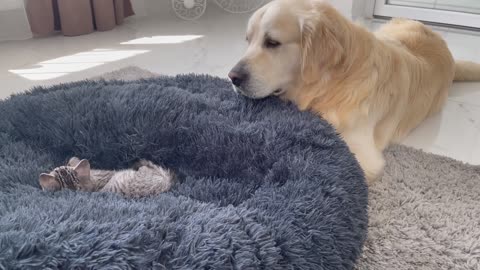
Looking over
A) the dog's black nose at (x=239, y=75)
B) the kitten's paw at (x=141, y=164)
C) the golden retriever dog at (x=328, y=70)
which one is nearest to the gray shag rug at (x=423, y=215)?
the golden retriever dog at (x=328, y=70)

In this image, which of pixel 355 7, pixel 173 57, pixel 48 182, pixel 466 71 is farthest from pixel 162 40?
pixel 48 182

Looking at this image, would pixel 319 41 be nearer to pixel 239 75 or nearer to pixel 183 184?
pixel 239 75

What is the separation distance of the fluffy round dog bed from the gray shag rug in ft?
0.48

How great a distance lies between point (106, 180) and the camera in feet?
4.13

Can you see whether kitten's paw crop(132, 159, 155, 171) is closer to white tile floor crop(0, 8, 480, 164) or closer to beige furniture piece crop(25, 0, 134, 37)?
white tile floor crop(0, 8, 480, 164)

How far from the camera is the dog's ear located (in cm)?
138

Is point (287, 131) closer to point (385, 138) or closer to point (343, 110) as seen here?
point (343, 110)

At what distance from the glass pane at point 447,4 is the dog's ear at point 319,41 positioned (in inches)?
74.8

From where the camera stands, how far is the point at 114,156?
1.40m

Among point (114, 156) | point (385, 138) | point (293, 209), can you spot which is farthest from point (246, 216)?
point (385, 138)

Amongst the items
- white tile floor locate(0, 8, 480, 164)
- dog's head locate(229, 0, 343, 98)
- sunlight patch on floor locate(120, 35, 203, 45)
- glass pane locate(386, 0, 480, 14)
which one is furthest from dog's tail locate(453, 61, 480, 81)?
sunlight patch on floor locate(120, 35, 203, 45)

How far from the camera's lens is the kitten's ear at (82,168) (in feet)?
3.83

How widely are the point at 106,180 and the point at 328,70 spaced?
742 millimetres

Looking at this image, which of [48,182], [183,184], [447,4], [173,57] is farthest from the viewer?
[447,4]
